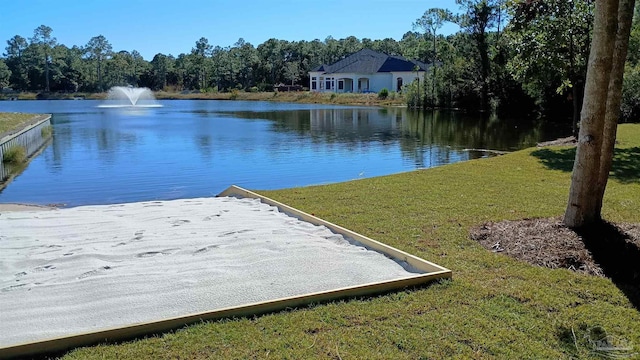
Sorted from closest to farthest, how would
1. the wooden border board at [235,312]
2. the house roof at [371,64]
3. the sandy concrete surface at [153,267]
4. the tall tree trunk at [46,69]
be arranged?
the wooden border board at [235,312], the sandy concrete surface at [153,267], the house roof at [371,64], the tall tree trunk at [46,69]

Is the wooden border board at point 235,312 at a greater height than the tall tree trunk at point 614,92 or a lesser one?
lesser

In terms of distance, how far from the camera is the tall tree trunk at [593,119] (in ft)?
17.3

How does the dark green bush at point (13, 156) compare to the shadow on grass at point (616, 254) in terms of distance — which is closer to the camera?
the shadow on grass at point (616, 254)

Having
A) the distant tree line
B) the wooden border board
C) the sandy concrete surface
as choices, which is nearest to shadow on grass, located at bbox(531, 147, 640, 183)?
the distant tree line

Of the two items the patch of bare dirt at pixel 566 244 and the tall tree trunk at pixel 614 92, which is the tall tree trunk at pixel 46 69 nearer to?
the patch of bare dirt at pixel 566 244

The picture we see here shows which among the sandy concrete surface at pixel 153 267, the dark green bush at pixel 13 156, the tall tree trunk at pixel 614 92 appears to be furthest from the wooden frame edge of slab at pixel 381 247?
the dark green bush at pixel 13 156

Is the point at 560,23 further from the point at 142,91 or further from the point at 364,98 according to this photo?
the point at 142,91

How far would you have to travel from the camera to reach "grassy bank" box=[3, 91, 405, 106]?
55.8 meters

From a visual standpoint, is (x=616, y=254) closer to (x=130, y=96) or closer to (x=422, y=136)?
(x=422, y=136)

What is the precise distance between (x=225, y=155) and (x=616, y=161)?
11749mm

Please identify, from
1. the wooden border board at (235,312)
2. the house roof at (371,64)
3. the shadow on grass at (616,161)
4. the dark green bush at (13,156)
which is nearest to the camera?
the wooden border board at (235,312)

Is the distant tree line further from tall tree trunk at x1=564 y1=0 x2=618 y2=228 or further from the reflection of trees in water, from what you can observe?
tall tree trunk at x1=564 y1=0 x2=618 y2=228

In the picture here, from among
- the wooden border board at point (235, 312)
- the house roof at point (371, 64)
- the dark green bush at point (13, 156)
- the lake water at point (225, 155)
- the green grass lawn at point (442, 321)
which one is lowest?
the lake water at point (225, 155)

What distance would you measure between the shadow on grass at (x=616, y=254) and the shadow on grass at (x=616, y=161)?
492 cm
